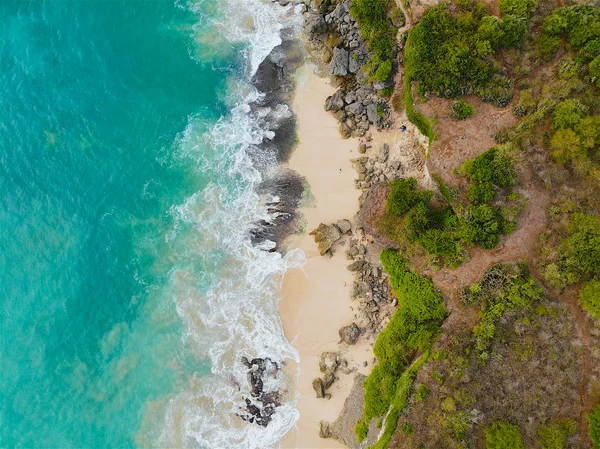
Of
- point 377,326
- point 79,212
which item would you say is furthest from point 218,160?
point 377,326

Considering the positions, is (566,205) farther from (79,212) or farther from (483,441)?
(79,212)

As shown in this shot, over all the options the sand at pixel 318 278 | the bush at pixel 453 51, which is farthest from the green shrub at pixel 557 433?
the bush at pixel 453 51

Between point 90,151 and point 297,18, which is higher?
point 297,18

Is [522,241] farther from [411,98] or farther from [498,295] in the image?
[411,98]

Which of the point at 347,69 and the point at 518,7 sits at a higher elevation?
the point at 347,69

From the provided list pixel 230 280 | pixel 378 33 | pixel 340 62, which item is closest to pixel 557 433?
pixel 230 280

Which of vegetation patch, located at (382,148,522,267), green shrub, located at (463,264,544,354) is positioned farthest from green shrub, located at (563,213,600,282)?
vegetation patch, located at (382,148,522,267)
